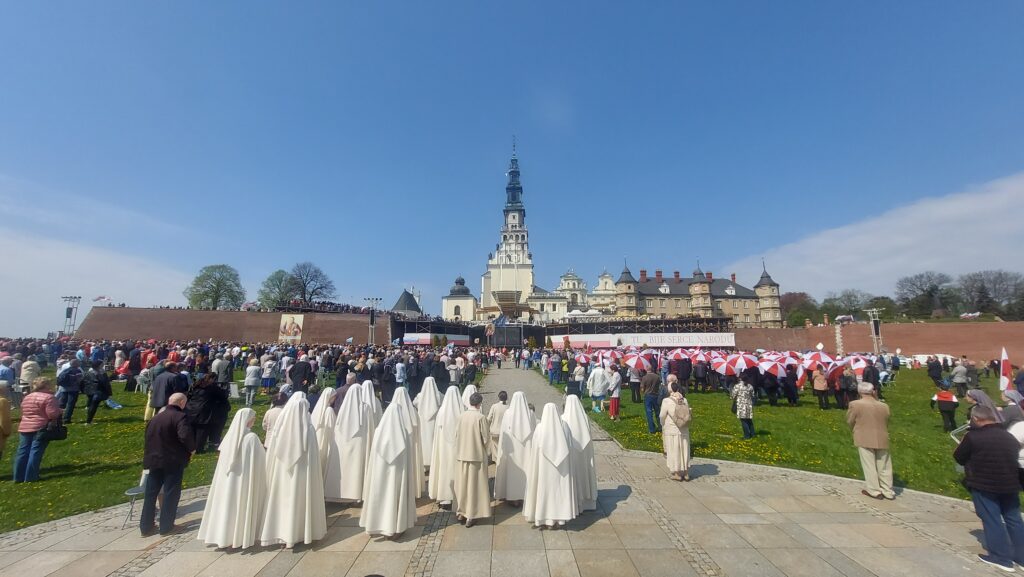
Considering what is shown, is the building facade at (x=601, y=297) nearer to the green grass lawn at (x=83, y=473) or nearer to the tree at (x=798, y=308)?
the tree at (x=798, y=308)

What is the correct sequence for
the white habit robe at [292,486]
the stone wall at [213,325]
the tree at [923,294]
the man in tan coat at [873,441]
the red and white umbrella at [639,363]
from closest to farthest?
the white habit robe at [292,486] < the man in tan coat at [873,441] < the red and white umbrella at [639,363] < the stone wall at [213,325] < the tree at [923,294]

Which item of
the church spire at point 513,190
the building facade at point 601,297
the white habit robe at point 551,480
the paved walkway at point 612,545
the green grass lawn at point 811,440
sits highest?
the church spire at point 513,190

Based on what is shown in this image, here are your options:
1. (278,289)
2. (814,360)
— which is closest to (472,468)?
(814,360)

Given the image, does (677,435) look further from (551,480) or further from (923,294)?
(923,294)

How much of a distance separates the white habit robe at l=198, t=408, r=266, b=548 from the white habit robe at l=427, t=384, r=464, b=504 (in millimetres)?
2390

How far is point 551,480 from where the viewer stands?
18.3 feet

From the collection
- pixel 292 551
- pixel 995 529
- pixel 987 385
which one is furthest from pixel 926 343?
pixel 292 551

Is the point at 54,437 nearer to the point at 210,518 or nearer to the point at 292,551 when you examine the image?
the point at 210,518

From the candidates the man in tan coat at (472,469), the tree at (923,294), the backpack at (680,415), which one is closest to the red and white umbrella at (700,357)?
the backpack at (680,415)

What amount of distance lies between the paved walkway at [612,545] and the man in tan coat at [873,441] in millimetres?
A: 256

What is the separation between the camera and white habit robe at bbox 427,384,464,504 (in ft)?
20.5

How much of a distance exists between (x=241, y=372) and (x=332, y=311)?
24.9 meters

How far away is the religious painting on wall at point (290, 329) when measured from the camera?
1725 inches

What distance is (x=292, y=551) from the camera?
5.01m
